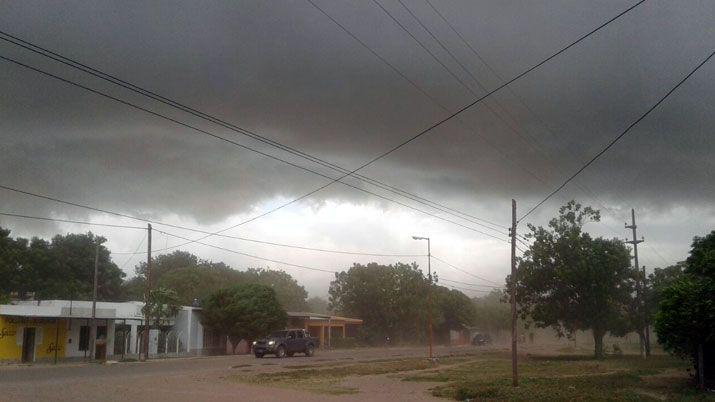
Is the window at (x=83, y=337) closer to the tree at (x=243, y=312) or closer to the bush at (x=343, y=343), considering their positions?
the tree at (x=243, y=312)

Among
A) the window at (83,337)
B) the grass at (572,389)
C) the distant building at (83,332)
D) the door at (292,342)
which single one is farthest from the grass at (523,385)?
the window at (83,337)

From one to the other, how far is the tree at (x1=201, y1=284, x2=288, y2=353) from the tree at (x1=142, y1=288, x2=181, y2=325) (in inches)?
195

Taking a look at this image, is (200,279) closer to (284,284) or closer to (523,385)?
(284,284)

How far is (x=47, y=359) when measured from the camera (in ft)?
164

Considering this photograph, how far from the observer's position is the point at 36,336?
164ft

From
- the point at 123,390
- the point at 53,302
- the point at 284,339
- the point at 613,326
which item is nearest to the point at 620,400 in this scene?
the point at 123,390

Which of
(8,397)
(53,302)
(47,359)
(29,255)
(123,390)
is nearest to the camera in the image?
(8,397)

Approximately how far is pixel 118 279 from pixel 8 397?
84.5 m

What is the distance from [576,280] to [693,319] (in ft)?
106

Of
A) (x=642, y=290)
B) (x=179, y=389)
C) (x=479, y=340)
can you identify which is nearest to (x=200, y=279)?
(x=479, y=340)

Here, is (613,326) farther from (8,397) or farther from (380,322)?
(8,397)

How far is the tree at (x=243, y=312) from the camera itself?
6284cm

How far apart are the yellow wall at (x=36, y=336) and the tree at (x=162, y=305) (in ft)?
23.4

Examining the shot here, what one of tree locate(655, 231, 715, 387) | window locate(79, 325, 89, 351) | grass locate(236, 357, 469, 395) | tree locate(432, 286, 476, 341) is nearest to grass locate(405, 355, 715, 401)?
tree locate(655, 231, 715, 387)
